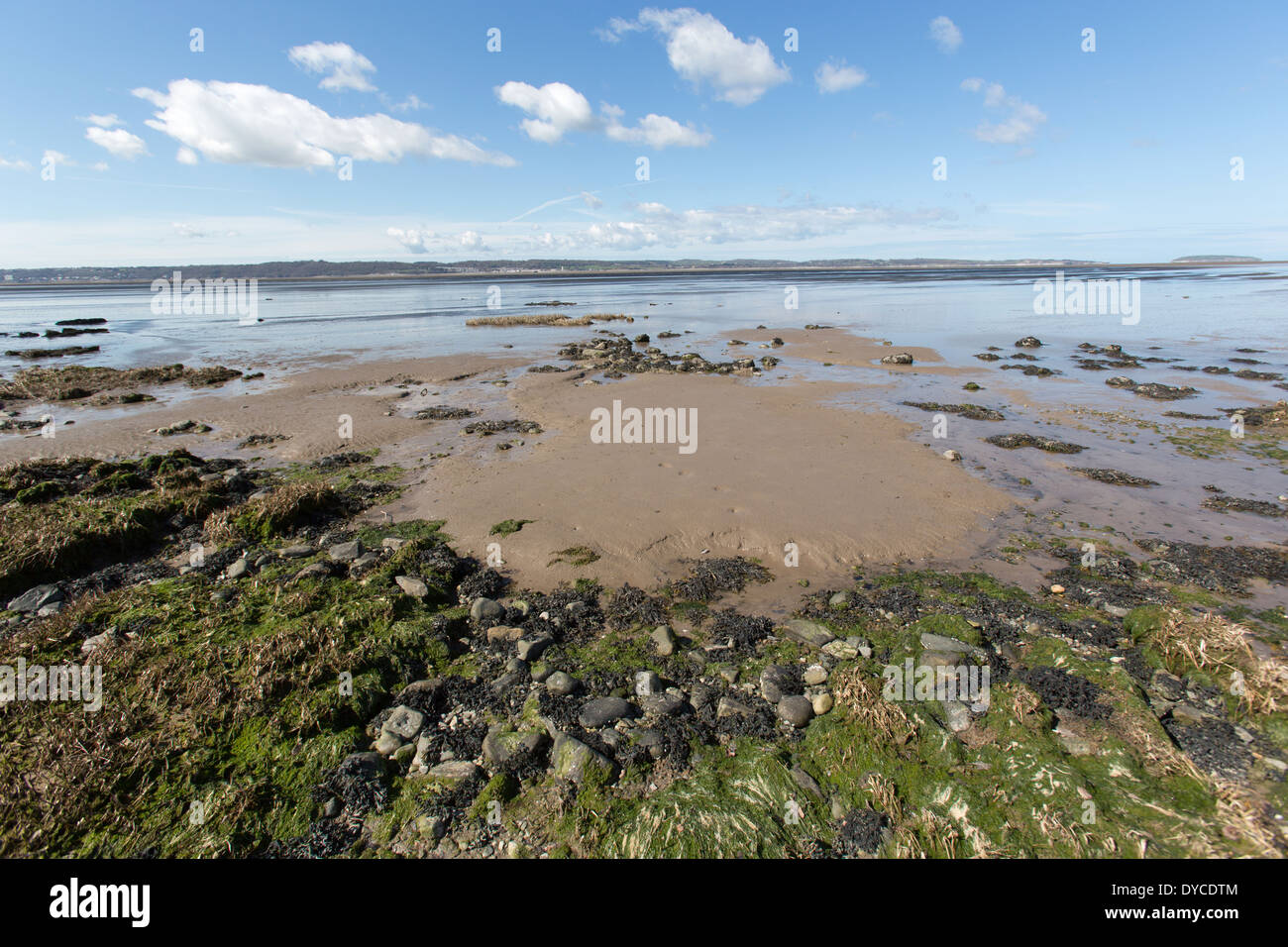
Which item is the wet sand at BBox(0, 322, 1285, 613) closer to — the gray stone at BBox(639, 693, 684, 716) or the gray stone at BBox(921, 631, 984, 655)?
the gray stone at BBox(921, 631, 984, 655)

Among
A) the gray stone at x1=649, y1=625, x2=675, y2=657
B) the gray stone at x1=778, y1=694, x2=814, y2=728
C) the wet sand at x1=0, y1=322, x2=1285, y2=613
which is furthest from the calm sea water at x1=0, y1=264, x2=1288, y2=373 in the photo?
the gray stone at x1=778, y1=694, x2=814, y2=728

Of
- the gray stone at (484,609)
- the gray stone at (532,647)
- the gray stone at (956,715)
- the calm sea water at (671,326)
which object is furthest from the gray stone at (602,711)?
the calm sea water at (671,326)

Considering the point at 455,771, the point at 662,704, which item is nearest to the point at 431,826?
the point at 455,771

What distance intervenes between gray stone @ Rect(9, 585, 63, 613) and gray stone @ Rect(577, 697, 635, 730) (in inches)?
301

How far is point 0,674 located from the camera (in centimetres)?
576

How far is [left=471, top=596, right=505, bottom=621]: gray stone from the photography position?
7439 millimetres

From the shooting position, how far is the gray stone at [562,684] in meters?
6.04

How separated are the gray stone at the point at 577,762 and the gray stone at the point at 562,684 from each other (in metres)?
0.91

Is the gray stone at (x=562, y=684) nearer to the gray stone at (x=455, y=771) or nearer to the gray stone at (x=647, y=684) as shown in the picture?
the gray stone at (x=647, y=684)

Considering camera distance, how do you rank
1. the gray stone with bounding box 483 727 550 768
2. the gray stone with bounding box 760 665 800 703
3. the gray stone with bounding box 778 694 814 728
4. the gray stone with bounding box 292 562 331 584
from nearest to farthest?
1. the gray stone with bounding box 483 727 550 768
2. the gray stone with bounding box 778 694 814 728
3. the gray stone with bounding box 760 665 800 703
4. the gray stone with bounding box 292 562 331 584

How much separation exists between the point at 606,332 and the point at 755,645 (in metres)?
31.8

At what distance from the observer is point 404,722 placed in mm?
5539
